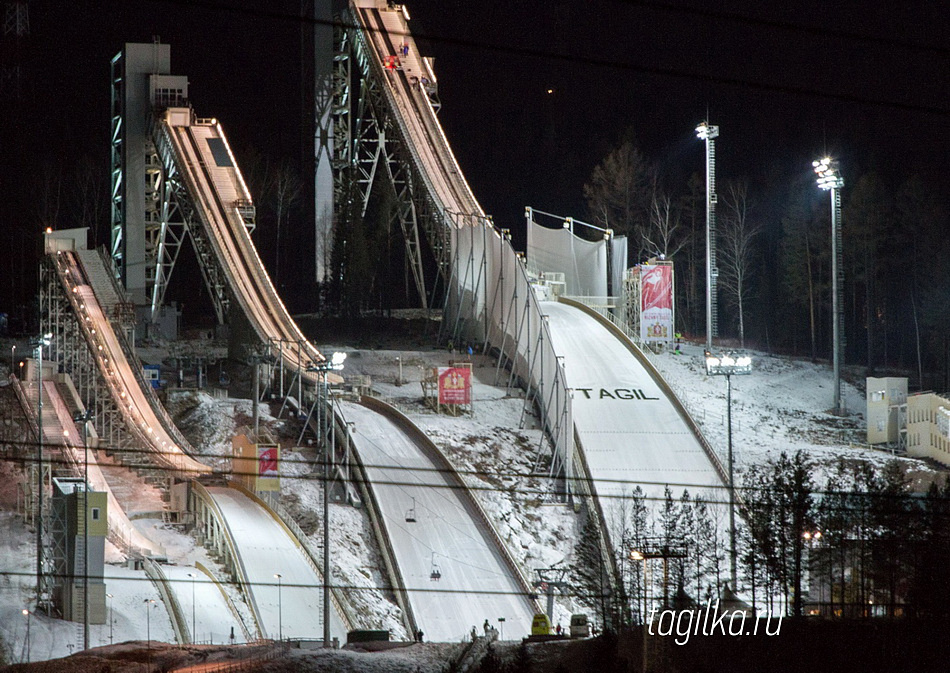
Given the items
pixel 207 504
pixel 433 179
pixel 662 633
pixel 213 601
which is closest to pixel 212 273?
pixel 433 179

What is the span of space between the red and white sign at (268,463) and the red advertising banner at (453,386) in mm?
8086

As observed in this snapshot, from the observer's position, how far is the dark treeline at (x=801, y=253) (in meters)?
54.7

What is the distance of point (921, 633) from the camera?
82.1 feet

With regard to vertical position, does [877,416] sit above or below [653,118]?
below

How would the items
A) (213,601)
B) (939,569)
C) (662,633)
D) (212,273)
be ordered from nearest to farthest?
(662,633) → (939,569) → (213,601) → (212,273)

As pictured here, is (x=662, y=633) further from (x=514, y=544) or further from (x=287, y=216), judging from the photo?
(x=287, y=216)

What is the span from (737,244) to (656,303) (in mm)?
12438

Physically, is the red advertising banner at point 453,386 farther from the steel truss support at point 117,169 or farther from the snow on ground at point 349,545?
the steel truss support at point 117,169

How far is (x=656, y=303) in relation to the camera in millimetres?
48906

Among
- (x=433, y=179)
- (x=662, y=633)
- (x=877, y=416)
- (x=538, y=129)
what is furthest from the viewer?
(x=538, y=129)

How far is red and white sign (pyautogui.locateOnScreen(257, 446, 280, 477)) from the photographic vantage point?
35062 millimetres

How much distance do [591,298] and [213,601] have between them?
26009mm

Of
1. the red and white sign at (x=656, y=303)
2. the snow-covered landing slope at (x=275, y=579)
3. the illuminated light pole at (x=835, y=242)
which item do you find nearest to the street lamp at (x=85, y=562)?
the snow-covered landing slope at (x=275, y=579)

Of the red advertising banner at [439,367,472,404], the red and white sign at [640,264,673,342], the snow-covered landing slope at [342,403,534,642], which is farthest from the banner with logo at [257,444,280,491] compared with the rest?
the red and white sign at [640,264,673,342]
